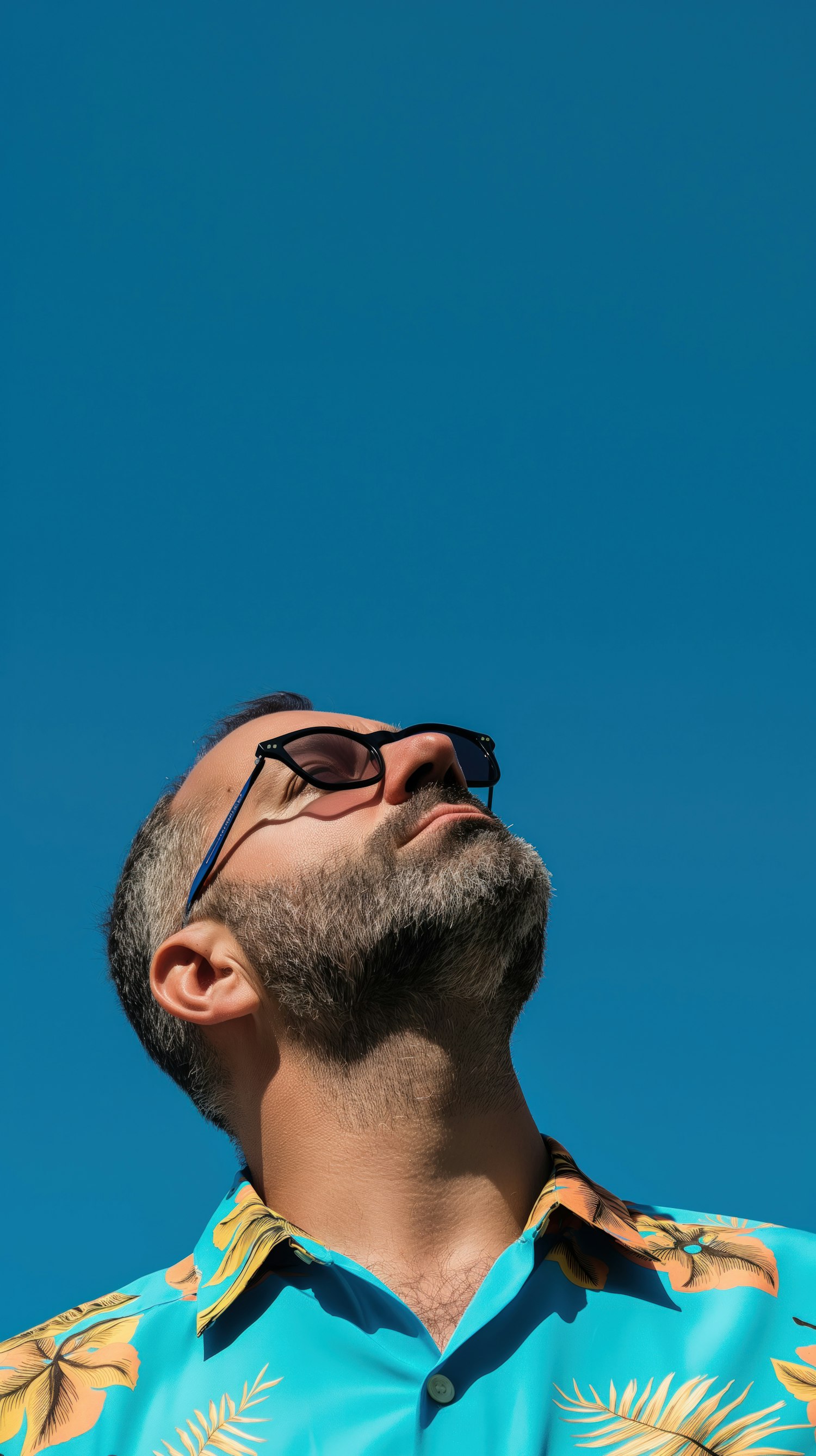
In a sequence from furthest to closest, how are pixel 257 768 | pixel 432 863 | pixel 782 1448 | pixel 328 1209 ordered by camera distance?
pixel 257 768
pixel 432 863
pixel 328 1209
pixel 782 1448

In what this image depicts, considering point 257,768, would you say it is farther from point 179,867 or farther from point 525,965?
point 525,965

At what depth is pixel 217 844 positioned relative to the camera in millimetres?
4043

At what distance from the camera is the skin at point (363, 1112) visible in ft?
10.3

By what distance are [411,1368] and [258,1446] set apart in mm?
398

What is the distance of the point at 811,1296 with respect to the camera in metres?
2.89

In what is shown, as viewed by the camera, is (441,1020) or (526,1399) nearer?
(526,1399)

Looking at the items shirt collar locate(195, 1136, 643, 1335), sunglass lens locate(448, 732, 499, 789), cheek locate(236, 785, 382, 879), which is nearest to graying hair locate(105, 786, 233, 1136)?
cheek locate(236, 785, 382, 879)

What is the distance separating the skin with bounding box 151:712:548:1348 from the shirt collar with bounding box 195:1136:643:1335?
0.48ft

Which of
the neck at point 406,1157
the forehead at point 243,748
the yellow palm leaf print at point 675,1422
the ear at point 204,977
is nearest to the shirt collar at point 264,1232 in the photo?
the neck at point 406,1157

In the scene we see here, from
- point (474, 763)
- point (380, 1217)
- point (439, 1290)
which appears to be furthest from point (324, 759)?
point (439, 1290)

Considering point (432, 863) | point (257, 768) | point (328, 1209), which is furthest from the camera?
point (257, 768)

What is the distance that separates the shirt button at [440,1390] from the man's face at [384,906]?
3.43ft

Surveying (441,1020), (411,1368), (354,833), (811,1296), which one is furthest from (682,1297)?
(354,833)

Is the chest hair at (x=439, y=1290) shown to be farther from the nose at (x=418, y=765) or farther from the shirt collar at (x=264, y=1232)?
the nose at (x=418, y=765)
